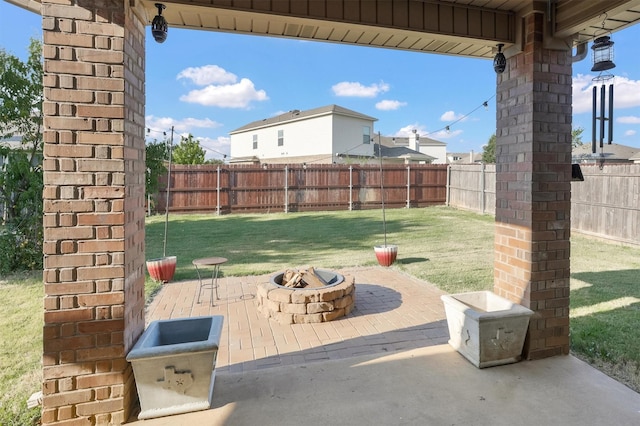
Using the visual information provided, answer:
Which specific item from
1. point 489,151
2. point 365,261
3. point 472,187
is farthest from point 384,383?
point 489,151

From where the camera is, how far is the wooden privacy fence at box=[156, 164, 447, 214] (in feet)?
47.9

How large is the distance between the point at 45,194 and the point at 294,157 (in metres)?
21.2

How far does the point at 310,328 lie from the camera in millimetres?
4008

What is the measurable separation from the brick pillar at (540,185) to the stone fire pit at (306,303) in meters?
1.77

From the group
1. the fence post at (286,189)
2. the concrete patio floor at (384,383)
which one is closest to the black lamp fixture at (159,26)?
the concrete patio floor at (384,383)

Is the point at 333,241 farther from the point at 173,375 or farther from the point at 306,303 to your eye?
the point at 173,375

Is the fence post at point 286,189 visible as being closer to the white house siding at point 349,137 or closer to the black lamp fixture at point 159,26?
the white house siding at point 349,137

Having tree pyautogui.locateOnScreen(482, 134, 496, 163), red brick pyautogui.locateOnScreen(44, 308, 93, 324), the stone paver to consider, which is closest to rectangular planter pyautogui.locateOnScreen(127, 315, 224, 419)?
red brick pyautogui.locateOnScreen(44, 308, 93, 324)

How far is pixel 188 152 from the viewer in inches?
829

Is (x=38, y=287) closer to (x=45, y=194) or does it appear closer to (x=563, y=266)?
(x=45, y=194)

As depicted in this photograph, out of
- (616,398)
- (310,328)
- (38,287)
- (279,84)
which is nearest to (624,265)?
(616,398)

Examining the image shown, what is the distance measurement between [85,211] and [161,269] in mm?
3764

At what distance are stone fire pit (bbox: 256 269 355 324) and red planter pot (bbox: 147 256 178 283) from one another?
2089 millimetres

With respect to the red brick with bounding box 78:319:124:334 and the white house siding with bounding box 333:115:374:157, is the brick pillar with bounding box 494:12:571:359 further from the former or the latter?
the white house siding with bounding box 333:115:374:157
